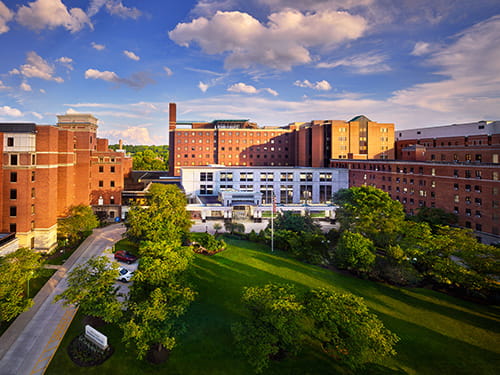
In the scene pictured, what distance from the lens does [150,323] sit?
18.2m

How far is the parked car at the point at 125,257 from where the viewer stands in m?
37.6

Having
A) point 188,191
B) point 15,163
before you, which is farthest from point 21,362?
point 188,191

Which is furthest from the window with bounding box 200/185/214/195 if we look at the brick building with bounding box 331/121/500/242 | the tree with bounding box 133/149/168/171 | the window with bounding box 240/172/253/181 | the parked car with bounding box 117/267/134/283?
the tree with bounding box 133/149/168/171

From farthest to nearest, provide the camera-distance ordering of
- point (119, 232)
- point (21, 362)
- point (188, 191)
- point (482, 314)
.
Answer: point (188, 191)
point (119, 232)
point (482, 314)
point (21, 362)

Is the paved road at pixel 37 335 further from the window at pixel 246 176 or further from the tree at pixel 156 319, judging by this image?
the window at pixel 246 176

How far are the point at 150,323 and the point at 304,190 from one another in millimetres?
A: 67670

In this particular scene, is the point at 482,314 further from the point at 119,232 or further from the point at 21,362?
the point at 119,232

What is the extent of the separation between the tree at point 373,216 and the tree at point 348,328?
22.2 m

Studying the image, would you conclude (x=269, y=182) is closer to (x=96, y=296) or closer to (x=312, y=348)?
(x=312, y=348)

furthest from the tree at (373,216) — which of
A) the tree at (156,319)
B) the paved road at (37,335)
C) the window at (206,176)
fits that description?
the window at (206,176)

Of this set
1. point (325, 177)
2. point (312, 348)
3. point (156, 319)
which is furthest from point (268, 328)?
point (325, 177)

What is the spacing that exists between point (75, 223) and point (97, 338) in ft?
93.1

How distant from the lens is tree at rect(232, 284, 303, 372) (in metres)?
16.7

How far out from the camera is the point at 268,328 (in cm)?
1728
